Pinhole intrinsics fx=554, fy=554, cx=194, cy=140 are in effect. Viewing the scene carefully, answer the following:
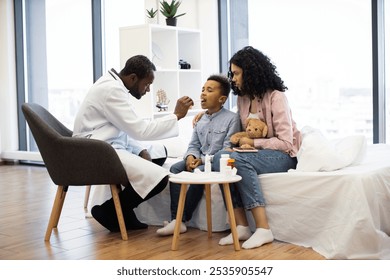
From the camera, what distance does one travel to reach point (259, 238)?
106 inches

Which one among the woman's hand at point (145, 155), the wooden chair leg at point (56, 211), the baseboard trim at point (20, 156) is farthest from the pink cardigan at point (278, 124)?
the baseboard trim at point (20, 156)

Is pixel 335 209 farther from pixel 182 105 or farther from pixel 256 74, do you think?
pixel 182 105

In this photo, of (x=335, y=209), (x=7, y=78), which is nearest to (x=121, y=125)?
(x=335, y=209)

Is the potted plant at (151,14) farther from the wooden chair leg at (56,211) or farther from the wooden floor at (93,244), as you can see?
the wooden chair leg at (56,211)

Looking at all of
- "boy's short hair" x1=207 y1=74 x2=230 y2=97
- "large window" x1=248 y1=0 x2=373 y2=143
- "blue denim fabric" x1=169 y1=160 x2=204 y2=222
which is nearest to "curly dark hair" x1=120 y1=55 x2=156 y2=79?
"boy's short hair" x1=207 y1=74 x2=230 y2=97

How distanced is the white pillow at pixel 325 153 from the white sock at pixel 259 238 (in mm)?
365

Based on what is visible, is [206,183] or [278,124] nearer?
[206,183]

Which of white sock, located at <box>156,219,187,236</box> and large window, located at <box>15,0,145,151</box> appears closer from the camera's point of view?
white sock, located at <box>156,219,187,236</box>

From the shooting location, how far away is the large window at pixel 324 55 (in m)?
4.64

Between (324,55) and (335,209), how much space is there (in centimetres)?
248

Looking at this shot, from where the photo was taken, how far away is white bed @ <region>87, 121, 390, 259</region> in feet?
8.11

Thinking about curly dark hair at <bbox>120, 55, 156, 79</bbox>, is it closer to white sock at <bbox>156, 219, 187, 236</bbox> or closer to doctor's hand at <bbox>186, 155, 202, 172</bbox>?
doctor's hand at <bbox>186, 155, 202, 172</bbox>

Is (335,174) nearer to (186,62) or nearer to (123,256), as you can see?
(123,256)

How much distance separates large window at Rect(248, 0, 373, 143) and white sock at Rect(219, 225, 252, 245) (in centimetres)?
221
